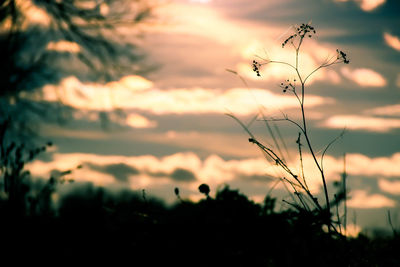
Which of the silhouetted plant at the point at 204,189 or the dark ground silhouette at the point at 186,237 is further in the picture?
the silhouetted plant at the point at 204,189

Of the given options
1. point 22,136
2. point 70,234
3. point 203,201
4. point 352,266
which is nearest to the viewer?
point 352,266

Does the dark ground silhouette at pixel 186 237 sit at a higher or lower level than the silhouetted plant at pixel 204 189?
lower

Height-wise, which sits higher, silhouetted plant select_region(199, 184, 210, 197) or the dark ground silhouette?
silhouetted plant select_region(199, 184, 210, 197)

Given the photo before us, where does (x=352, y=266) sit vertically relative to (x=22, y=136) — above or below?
below

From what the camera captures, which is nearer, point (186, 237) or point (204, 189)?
point (186, 237)

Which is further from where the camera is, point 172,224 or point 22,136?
point 22,136

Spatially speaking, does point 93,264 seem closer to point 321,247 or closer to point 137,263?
point 137,263

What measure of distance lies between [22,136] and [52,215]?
9.81 meters

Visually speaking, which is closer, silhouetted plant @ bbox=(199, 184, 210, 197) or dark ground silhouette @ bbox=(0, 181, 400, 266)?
dark ground silhouette @ bbox=(0, 181, 400, 266)

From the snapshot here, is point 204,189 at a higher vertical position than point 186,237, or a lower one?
higher

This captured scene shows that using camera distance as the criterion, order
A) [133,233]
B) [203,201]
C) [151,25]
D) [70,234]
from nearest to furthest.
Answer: [133,233] → [70,234] → [203,201] → [151,25]

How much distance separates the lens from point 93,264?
6.35ft

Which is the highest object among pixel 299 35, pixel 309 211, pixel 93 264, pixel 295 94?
pixel 299 35

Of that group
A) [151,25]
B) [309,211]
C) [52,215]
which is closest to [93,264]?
[52,215]
